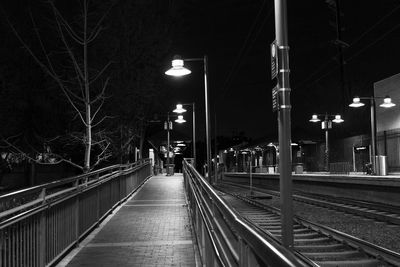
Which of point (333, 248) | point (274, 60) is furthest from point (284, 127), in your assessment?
point (333, 248)

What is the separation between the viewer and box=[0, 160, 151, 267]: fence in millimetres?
6059

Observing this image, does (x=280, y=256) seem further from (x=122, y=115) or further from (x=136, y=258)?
(x=122, y=115)

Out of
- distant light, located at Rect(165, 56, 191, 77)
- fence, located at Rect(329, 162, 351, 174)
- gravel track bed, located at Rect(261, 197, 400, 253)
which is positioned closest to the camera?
gravel track bed, located at Rect(261, 197, 400, 253)

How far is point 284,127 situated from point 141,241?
5088 millimetres

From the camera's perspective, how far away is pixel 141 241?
10.2m

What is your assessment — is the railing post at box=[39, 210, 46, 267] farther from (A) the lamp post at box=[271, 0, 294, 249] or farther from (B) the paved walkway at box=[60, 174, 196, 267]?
(A) the lamp post at box=[271, 0, 294, 249]

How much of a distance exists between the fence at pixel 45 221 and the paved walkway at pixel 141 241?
0.36m

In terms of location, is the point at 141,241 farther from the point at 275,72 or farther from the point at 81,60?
the point at 81,60

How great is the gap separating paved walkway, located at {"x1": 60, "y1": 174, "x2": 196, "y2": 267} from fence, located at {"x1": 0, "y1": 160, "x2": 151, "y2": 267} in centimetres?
36

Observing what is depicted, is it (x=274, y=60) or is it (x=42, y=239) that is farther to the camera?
(x=42, y=239)

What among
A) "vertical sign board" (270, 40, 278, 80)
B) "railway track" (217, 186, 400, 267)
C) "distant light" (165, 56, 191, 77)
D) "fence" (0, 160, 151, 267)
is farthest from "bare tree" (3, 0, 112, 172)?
"vertical sign board" (270, 40, 278, 80)

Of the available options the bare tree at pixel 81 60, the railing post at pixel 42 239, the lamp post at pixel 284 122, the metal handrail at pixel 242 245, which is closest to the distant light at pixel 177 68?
the bare tree at pixel 81 60

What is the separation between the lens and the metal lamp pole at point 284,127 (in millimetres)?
5873

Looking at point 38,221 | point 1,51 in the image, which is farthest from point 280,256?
point 1,51
